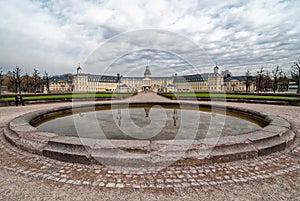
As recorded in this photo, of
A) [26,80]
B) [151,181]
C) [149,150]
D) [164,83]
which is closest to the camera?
[151,181]

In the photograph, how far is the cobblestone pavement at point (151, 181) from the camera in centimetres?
310

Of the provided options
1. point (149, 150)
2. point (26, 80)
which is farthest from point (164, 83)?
point (149, 150)

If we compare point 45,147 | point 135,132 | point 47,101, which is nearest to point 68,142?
point 45,147

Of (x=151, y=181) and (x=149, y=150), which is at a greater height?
(x=149, y=150)

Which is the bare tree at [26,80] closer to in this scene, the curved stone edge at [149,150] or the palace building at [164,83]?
the palace building at [164,83]

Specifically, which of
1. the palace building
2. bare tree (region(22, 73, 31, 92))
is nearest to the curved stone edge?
the palace building

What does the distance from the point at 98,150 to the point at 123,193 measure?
156cm

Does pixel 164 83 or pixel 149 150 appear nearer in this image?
pixel 149 150

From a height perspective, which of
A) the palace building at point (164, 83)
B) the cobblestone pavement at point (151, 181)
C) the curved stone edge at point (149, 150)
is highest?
the palace building at point (164, 83)

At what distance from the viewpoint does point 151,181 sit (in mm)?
3592

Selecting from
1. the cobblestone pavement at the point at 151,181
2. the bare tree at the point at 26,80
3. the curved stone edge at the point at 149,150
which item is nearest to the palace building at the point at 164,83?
the bare tree at the point at 26,80

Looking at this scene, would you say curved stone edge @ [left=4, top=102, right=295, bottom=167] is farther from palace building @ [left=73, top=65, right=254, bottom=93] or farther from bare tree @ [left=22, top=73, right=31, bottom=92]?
bare tree @ [left=22, top=73, right=31, bottom=92]

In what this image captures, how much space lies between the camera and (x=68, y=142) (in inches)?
184

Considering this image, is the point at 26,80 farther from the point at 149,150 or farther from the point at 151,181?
the point at 151,181
